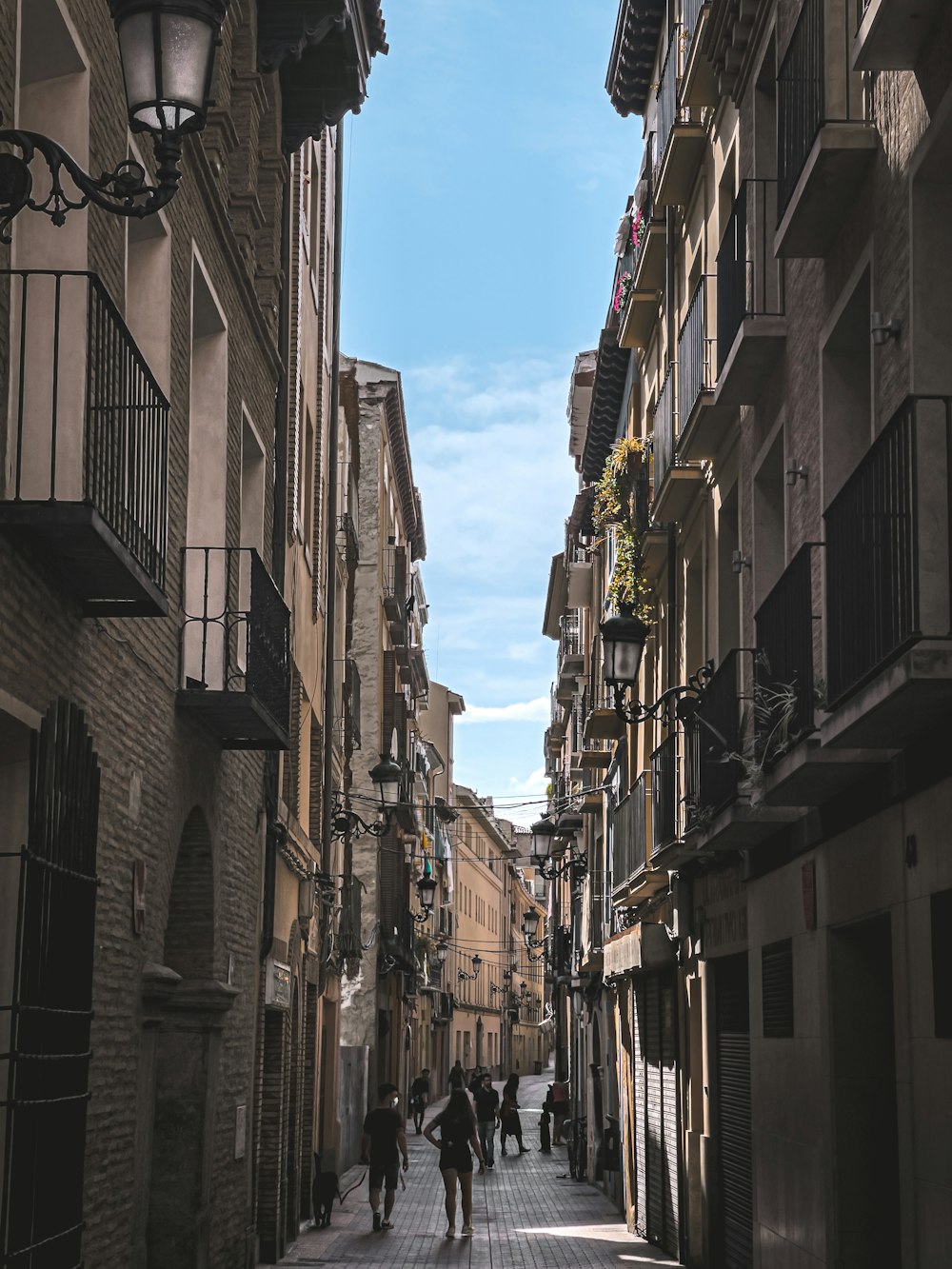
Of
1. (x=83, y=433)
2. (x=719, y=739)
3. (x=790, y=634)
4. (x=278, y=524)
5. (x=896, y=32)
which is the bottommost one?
(x=719, y=739)

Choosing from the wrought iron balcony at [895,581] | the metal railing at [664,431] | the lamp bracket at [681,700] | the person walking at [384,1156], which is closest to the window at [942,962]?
the wrought iron balcony at [895,581]

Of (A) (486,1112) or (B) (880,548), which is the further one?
(A) (486,1112)

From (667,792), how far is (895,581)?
10.1m

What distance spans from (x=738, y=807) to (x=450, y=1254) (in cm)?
896

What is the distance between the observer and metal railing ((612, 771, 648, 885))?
20219 millimetres

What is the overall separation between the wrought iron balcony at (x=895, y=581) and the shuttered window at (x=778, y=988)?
399cm

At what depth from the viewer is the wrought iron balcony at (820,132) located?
9367 millimetres

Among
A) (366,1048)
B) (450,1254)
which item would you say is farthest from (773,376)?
(366,1048)

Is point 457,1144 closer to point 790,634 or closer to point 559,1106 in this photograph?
point 790,634

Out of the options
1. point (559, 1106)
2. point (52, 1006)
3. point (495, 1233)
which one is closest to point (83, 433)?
point (52, 1006)

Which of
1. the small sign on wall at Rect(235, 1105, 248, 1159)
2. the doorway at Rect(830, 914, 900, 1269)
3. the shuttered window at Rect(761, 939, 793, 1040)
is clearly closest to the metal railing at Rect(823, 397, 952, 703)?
the doorway at Rect(830, 914, 900, 1269)

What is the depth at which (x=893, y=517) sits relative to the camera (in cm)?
760

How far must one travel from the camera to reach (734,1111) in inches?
591

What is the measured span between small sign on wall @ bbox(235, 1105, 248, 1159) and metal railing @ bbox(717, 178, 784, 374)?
24.7 feet
